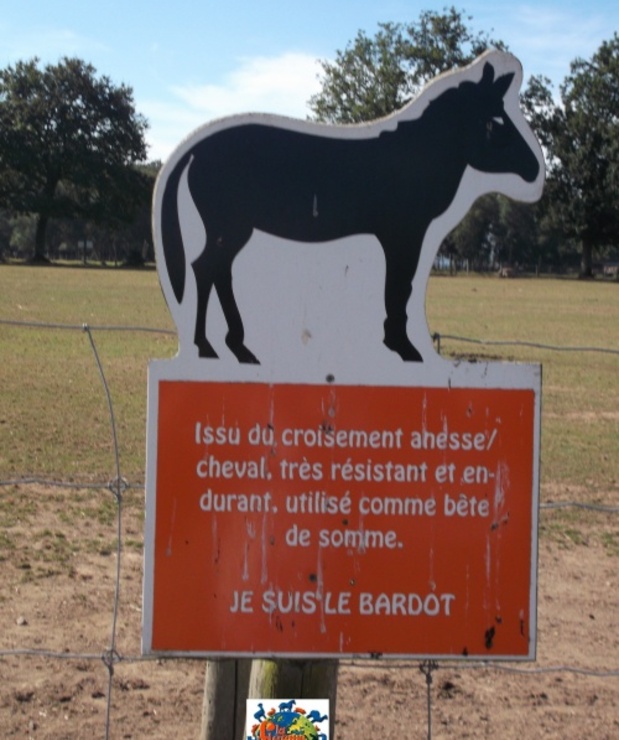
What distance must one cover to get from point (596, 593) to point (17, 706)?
129 inches

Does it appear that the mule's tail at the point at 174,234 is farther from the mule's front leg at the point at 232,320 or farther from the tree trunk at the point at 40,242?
the tree trunk at the point at 40,242

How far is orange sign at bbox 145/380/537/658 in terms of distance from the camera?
2.71 m

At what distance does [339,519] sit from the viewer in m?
2.72

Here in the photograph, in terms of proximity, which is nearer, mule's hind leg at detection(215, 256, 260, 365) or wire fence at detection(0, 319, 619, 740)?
mule's hind leg at detection(215, 256, 260, 365)

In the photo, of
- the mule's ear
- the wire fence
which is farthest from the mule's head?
the wire fence

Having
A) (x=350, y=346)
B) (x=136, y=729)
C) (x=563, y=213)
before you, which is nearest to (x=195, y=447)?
(x=350, y=346)

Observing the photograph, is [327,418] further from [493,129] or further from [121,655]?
[121,655]

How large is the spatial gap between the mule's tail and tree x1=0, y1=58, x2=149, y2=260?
60.1m

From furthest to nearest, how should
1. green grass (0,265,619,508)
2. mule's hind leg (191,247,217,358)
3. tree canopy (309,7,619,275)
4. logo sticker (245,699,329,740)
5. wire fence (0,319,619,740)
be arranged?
tree canopy (309,7,619,275)
green grass (0,265,619,508)
wire fence (0,319,619,740)
logo sticker (245,699,329,740)
mule's hind leg (191,247,217,358)

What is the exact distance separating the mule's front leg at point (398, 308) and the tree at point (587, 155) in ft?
188

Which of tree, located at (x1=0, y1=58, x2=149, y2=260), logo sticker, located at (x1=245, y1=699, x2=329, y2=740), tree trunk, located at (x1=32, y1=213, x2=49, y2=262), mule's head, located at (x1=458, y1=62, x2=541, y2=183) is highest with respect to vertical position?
tree, located at (x1=0, y1=58, x2=149, y2=260)

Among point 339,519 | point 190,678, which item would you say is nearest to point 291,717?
point 339,519

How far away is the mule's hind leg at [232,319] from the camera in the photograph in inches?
106

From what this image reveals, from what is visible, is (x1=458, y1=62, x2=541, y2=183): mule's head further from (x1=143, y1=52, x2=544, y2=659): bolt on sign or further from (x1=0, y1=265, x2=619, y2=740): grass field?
(x1=0, y1=265, x2=619, y2=740): grass field
